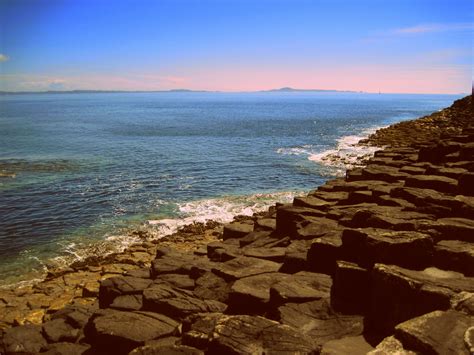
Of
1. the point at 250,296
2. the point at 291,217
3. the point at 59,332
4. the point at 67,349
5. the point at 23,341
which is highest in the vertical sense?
the point at 291,217

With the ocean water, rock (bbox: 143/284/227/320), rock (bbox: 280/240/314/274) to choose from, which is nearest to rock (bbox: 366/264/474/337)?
rock (bbox: 280/240/314/274)

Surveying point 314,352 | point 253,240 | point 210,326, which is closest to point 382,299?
point 314,352

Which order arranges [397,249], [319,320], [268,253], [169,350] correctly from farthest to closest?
[268,253], [397,249], [319,320], [169,350]

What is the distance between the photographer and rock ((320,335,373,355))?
6111mm

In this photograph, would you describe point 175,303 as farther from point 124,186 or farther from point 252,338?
point 124,186

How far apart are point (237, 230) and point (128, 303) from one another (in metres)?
6.26

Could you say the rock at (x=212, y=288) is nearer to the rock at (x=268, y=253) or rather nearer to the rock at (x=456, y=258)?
the rock at (x=268, y=253)

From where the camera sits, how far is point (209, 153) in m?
45.9

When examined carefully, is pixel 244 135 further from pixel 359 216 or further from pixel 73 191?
pixel 359 216

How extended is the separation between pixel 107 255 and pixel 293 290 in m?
11.3

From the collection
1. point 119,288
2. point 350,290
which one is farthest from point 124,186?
point 350,290

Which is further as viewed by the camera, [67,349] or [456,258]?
[67,349]

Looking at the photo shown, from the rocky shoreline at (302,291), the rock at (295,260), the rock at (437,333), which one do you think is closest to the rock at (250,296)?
the rocky shoreline at (302,291)

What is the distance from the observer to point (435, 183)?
13531 mm
